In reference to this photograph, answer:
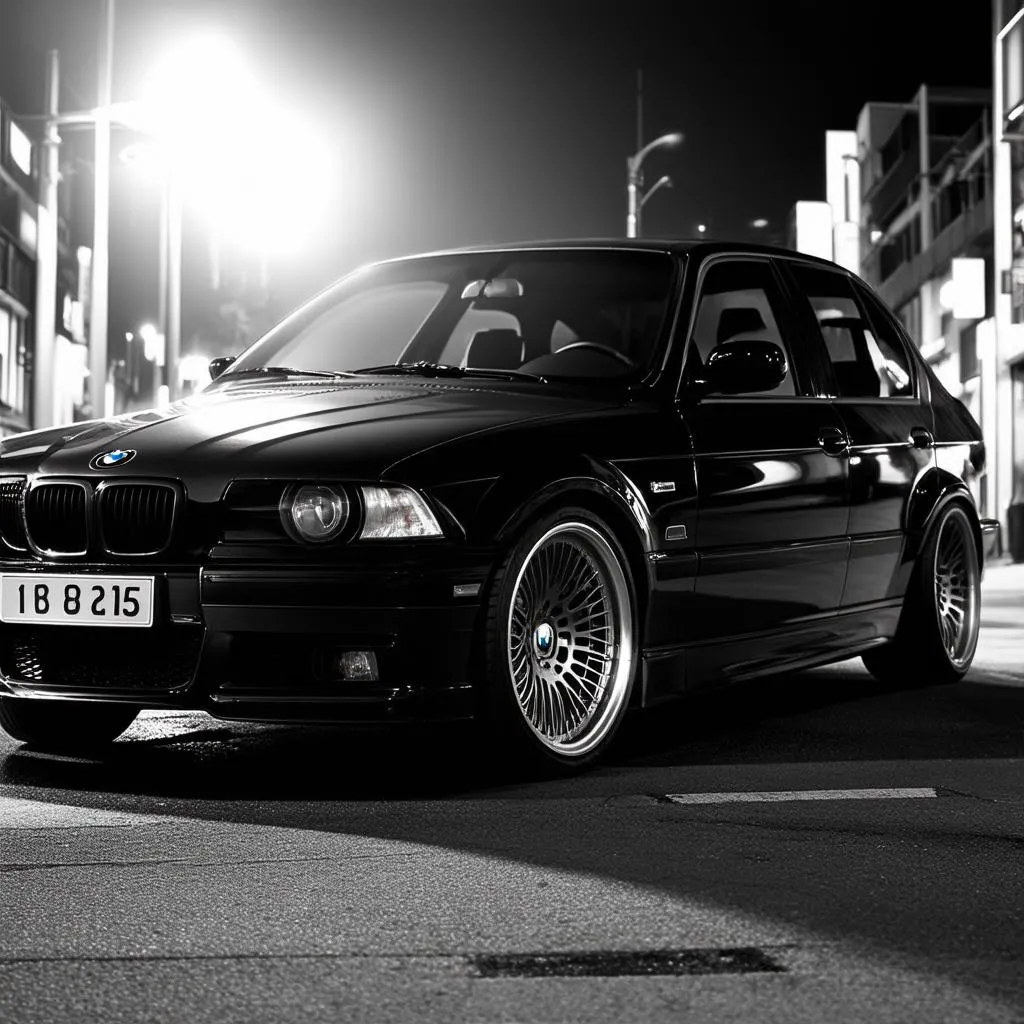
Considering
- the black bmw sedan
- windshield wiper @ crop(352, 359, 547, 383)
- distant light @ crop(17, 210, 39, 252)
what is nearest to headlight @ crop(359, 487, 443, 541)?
the black bmw sedan

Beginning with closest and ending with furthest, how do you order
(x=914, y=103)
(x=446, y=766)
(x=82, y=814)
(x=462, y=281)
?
(x=82, y=814) < (x=446, y=766) < (x=462, y=281) < (x=914, y=103)

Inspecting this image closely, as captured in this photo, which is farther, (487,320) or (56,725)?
(487,320)

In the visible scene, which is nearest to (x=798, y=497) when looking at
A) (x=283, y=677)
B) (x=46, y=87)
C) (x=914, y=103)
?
(x=283, y=677)

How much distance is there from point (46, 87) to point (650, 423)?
141 feet

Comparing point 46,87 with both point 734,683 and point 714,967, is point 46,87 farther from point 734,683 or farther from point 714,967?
point 714,967

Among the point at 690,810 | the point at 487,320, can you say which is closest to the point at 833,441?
the point at 487,320

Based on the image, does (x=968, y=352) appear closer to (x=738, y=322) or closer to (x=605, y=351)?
(x=738, y=322)

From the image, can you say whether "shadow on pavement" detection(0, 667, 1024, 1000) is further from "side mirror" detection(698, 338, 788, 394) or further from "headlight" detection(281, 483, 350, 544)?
"side mirror" detection(698, 338, 788, 394)

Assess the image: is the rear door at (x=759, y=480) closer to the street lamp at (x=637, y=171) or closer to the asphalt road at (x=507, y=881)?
the asphalt road at (x=507, y=881)

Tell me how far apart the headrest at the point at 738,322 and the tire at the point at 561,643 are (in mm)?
1317

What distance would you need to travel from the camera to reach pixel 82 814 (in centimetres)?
516

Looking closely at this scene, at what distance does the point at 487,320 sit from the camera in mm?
7234

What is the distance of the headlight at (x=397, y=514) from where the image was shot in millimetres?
5324

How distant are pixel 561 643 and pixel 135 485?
1.32 meters
